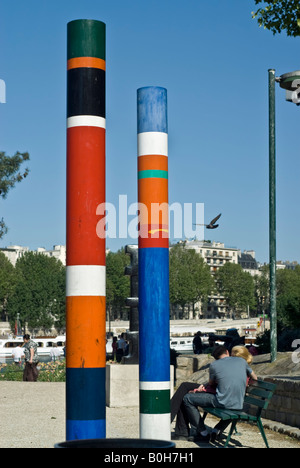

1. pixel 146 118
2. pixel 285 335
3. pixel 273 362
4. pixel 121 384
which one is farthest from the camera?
pixel 285 335

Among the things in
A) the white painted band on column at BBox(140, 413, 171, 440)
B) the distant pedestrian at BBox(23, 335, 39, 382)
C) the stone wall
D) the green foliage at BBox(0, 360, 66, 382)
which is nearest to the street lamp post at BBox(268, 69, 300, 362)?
the stone wall

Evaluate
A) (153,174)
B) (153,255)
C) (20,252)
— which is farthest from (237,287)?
(153,174)

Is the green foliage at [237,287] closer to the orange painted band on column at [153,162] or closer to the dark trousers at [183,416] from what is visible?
the dark trousers at [183,416]

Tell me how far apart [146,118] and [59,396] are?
1135 centimetres

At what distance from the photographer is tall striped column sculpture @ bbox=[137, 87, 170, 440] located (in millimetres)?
6609

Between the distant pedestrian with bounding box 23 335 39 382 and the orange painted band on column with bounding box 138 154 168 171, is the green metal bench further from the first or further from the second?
the distant pedestrian with bounding box 23 335 39 382

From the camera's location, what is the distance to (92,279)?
201 inches

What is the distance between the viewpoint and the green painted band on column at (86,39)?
5250mm

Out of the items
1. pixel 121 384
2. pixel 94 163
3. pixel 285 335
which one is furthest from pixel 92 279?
pixel 285 335

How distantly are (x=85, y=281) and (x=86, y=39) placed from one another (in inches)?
61.3

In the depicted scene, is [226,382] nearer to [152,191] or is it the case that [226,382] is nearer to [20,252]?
[152,191]

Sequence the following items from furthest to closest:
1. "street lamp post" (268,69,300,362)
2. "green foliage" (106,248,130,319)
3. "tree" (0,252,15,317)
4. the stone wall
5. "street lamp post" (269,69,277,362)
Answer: "green foliage" (106,248,130,319) → "tree" (0,252,15,317) → "street lamp post" (269,69,277,362) → "street lamp post" (268,69,300,362) → the stone wall

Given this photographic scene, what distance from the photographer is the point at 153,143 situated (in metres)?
6.60

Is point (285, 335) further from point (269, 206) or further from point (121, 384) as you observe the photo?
point (121, 384)
